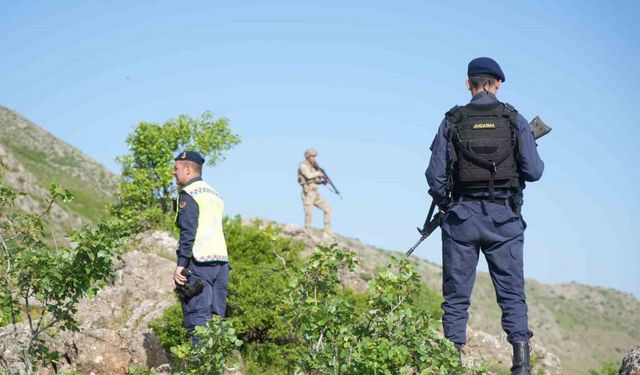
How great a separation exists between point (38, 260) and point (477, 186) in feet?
13.2

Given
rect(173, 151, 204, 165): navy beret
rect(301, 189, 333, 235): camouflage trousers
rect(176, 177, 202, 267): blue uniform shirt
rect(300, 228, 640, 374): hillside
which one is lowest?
rect(176, 177, 202, 267): blue uniform shirt

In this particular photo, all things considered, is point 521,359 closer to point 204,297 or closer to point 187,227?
point 204,297

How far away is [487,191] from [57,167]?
6699cm

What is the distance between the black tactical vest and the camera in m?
6.24

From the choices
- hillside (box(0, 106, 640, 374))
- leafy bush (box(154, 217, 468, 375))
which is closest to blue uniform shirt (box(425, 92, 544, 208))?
leafy bush (box(154, 217, 468, 375))

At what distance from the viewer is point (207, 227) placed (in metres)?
7.39

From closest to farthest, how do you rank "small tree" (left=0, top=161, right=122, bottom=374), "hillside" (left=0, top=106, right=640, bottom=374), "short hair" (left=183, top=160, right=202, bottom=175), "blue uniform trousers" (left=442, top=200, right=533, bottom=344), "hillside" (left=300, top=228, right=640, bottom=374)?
1. "blue uniform trousers" (left=442, top=200, right=533, bottom=344)
2. "small tree" (left=0, top=161, right=122, bottom=374)
3. "short hair" (left=183, top=160, right=202, bottom=175)
4. "hillside" (left=0, top=106, right=640, bottom=374)
5. "hillside" (left=300, top=228, right=640, bottom=374)

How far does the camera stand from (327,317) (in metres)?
5.86

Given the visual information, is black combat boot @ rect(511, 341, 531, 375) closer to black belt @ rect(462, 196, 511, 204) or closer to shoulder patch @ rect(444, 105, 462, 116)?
black belt @ rect(462, 196, 511, 204)

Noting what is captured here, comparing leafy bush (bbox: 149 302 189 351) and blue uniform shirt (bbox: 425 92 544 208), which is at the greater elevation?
blue uniform shirt (bbox: 425 92 544 208)

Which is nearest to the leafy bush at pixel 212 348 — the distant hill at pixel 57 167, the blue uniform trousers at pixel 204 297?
the blue uniform trousers at pixel 204 297

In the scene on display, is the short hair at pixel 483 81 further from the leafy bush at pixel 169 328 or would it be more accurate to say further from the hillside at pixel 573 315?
the hillside at pixel 573 315

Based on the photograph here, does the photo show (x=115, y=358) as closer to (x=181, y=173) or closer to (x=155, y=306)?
(x=155, y=306)

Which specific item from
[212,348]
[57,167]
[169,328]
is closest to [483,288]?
[57,167]
